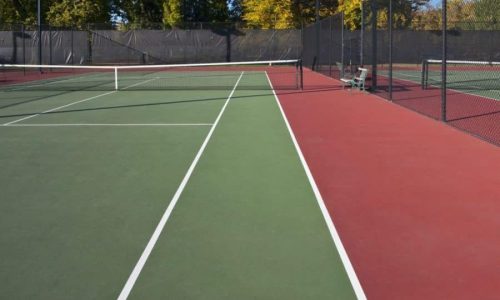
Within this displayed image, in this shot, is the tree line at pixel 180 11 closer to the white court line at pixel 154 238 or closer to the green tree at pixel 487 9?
the green tree at pixel 487 9

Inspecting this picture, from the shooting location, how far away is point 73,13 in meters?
46.1

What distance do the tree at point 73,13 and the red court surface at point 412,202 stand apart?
1512 inches

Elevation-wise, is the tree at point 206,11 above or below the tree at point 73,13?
above

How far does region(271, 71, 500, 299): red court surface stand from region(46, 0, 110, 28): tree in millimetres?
38409

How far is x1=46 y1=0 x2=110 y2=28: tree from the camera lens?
4588 cm

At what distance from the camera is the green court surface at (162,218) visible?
403 cm

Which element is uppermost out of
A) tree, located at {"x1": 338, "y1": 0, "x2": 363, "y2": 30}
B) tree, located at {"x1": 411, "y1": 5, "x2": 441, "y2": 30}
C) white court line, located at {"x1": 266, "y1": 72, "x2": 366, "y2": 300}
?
tree, located at {"x1": 338, "y1": 0, "x2": 363, "y2": 30}

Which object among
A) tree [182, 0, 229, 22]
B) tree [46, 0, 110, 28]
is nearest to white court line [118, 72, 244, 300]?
tree [46, 0, 110, 28]

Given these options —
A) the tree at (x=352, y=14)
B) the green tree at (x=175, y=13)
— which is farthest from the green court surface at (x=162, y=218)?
the green tree at (x=175, y=13)

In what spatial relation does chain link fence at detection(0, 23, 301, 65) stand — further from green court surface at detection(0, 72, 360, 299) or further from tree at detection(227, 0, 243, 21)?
green court surface at detection(0, 72, 360, 299)

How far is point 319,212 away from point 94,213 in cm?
218

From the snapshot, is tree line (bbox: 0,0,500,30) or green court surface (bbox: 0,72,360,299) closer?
green court surface (bbox: 0,72,360,299)

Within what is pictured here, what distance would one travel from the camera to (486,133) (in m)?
10.2

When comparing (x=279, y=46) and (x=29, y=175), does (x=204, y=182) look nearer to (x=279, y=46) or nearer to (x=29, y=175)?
(x=29, y=175)
